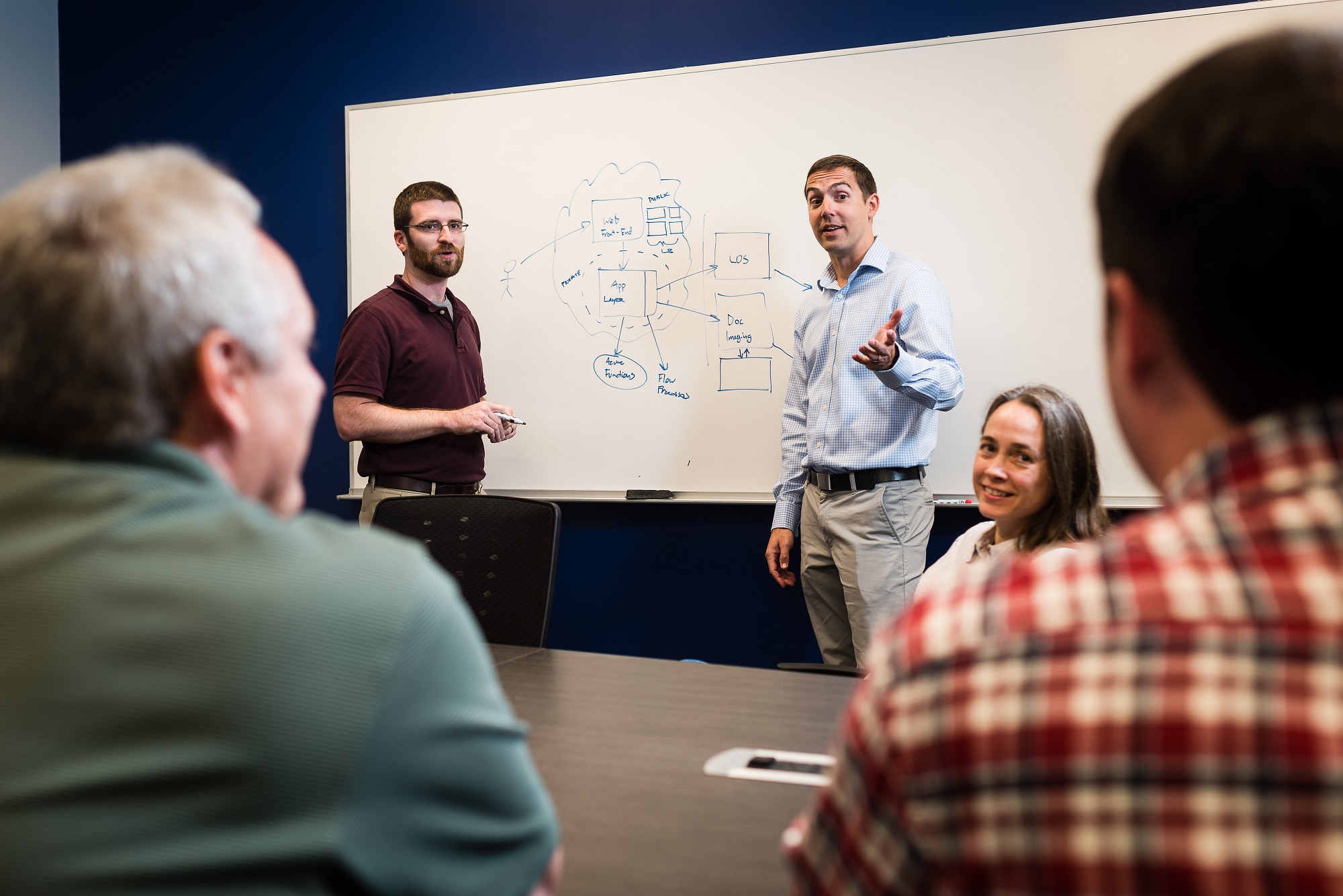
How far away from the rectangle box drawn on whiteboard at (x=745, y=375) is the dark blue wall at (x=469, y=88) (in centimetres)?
43

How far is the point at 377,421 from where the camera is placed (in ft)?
9.90

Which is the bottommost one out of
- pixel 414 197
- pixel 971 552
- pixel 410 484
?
pixel 971 552

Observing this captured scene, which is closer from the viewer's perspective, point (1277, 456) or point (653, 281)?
point (1277, 456)

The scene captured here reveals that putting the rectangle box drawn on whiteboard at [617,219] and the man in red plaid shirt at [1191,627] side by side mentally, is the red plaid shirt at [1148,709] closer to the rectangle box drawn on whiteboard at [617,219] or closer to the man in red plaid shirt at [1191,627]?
the man in red plaid shirt at [1191,627]

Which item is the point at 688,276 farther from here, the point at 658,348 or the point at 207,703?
the point at 207,703

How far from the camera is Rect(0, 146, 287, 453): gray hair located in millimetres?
673

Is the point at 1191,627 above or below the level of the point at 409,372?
below

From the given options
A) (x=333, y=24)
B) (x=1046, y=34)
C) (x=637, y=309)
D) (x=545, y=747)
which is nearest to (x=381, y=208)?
(x=333, y=24)

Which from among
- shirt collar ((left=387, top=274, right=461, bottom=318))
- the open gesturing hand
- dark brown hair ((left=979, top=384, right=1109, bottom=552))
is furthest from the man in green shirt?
shirt collar ((left=387, top=274, right=461, bottom=318))

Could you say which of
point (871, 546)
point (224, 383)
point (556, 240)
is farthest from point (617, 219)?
point (224, 383)

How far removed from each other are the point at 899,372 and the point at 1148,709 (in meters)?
2.39

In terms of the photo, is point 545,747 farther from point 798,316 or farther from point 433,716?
point 798,316

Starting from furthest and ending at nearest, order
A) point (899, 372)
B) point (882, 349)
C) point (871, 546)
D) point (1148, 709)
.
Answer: point (871, 546), point (899, 372), point (882, 349), point (1148, 709)

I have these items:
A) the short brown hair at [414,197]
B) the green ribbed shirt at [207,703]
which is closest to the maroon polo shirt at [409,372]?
the short brown hair at [414,197]
